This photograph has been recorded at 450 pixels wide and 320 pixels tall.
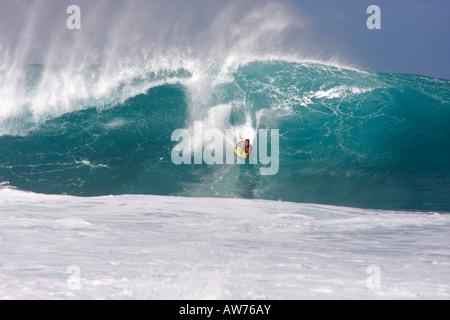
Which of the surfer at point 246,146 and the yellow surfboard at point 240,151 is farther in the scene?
the yellow surfboard at point 240,151

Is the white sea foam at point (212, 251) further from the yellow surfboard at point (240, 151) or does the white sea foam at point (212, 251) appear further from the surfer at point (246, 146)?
the yellow surfboard at point (240, 151)

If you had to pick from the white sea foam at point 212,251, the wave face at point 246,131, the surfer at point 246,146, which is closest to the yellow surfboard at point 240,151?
the surfer at point 246,146

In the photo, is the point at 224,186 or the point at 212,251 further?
the point at 224,186

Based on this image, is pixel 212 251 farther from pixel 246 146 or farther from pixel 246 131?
pixel 246 131

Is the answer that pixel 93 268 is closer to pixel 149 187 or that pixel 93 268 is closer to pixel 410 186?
pixel 149 187

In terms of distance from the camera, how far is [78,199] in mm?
7801

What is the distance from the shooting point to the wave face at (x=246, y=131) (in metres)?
9.27

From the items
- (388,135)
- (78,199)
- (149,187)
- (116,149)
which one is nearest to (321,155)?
(388,135)

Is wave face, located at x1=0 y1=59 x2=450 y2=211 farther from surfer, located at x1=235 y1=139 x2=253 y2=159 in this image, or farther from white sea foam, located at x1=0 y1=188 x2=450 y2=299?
white sea foam, located at x1=0 y1=188 x2=450 y2=299

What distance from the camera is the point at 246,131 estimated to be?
1188cm

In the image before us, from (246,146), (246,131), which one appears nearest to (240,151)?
(246,146)

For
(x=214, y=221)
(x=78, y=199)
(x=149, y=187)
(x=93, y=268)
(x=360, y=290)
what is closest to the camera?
(x=360, y=290)

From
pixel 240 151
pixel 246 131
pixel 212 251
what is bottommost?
pixel 212 251

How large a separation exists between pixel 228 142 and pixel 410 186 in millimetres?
4713
